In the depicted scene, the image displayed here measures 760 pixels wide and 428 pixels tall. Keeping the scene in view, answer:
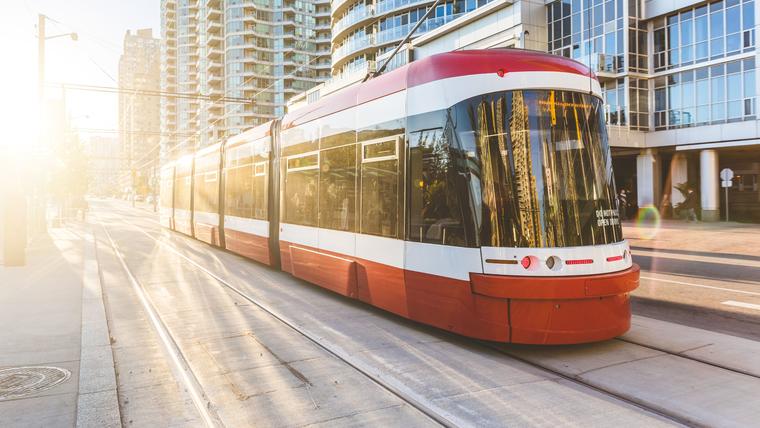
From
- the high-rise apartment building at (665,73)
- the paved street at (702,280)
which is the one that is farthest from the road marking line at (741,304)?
the high-rise apartment building at (665,73)

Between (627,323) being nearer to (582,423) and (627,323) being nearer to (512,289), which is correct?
(512,289)

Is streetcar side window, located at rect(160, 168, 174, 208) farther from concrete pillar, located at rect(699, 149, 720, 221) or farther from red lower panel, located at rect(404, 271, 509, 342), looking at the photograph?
concrete pillar, located at rect(699, 149, 720, 221)

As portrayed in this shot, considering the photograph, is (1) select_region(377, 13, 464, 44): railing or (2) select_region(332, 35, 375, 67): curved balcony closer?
(1) select_region(377, 13, 464, 44): railing

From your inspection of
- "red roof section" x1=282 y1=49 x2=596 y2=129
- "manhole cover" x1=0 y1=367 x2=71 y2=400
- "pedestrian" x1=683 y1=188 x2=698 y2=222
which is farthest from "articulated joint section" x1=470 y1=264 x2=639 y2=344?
"pedestrian" x1=683 y1=188 x2=698 y2=222

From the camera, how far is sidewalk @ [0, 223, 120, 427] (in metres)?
4.67

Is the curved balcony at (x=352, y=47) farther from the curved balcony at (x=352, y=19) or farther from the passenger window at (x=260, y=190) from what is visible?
the passenger window at (x=260, y=190)

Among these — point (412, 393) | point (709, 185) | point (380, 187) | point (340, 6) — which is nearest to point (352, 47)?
point (340, 6)

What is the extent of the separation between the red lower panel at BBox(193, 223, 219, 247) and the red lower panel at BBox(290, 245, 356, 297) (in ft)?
23.9

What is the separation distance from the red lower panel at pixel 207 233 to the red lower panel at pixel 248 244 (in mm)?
1168

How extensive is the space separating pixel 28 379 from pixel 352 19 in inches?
2342

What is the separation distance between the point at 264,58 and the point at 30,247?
274ft

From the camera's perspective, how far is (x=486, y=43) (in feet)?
120

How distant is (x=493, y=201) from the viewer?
602cm

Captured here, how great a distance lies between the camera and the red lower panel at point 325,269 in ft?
28.0
